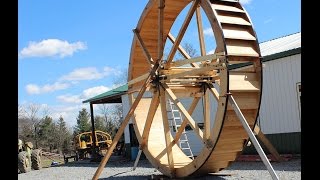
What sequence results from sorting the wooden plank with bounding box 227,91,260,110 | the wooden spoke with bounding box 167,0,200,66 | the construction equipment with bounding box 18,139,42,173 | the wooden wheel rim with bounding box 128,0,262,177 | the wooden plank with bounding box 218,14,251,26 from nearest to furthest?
the wooden wheel rim with bounding box 128,0,262,177 → the wooden plank with bounding box 227,91,260,110 → the wooden plank with bounding box 218,14,251,26 → the wooden spoke with bounding box 167,0,200,66 → the construction equipment with bounding box 18,139,42,173

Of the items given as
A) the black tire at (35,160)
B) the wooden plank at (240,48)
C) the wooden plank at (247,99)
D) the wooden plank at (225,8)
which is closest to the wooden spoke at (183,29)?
the wooden plank at (225,8)

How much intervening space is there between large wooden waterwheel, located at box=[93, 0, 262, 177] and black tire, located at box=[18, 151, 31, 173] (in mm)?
6787

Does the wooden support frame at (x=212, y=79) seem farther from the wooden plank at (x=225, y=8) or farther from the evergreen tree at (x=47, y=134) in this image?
the evergreen tree at (x=47, y=134)

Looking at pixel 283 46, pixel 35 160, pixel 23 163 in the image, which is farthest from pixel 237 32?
pixel 35 160

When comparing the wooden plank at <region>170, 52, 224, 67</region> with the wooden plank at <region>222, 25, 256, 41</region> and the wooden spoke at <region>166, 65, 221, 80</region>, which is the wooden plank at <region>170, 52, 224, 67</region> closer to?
the wooden spoke at <region>166, 65, 221, 80</region>

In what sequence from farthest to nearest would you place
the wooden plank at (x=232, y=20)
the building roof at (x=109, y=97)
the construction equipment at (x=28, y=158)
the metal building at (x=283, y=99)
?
the building roof at (x=109, y=97), the construction equipment at (x=28, y=158), the metal building at (x=283, y=99), the wooden plank at (x=232, y=20)

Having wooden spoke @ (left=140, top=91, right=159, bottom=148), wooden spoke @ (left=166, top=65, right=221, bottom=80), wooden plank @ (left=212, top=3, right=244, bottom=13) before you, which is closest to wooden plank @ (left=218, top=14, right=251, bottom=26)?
wooden plank @ (left=212, top=3, right=244, bottom=13)

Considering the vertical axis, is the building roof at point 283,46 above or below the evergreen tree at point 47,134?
above

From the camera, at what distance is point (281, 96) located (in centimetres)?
1241

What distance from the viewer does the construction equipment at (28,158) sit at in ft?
50.4

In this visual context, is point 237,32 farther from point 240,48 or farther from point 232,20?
point 240,48

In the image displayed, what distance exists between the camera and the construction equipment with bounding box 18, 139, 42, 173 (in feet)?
50.4

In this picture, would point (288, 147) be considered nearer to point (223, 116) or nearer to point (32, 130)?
point (223, 116)

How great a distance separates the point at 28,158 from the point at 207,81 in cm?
986
